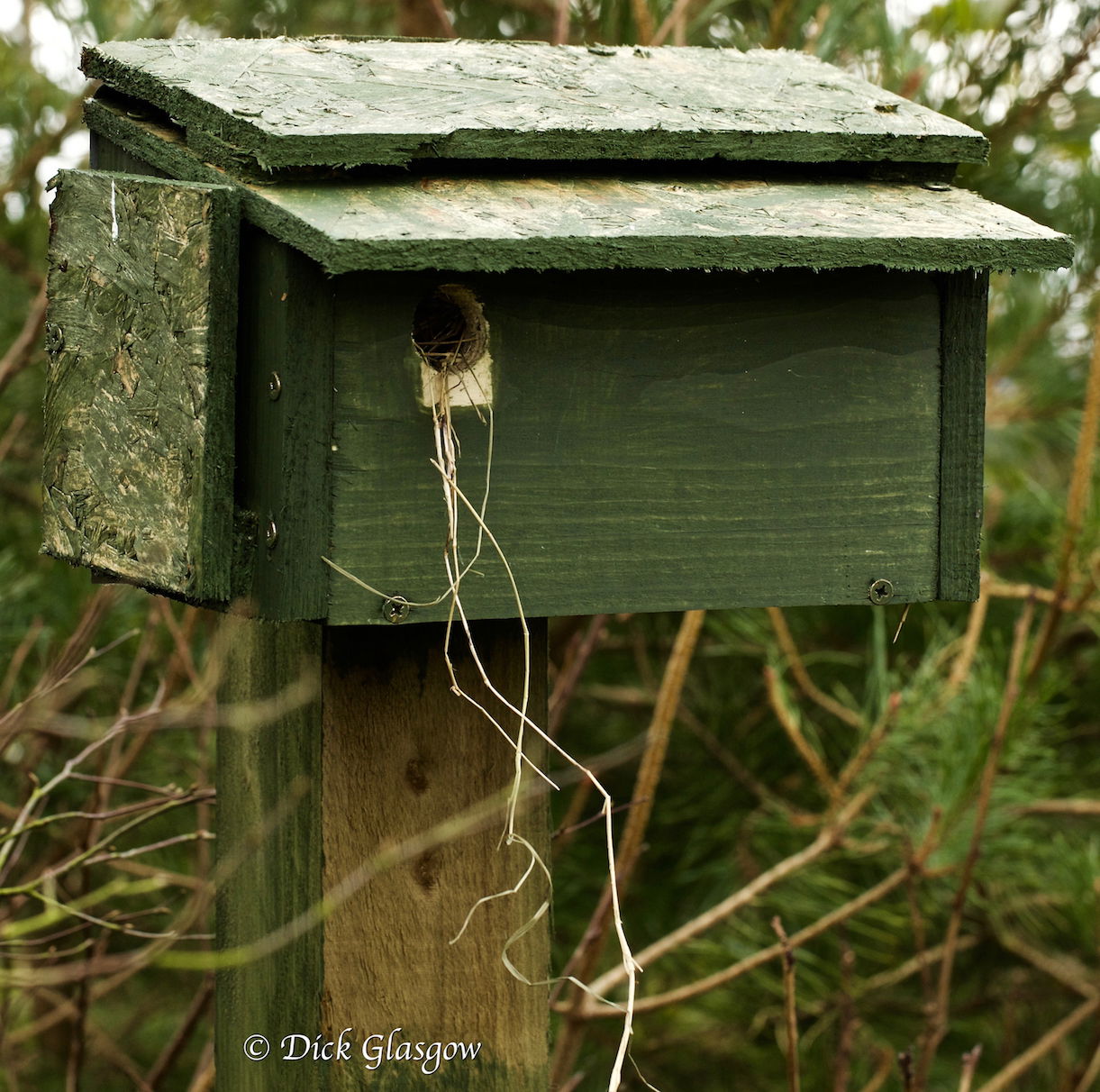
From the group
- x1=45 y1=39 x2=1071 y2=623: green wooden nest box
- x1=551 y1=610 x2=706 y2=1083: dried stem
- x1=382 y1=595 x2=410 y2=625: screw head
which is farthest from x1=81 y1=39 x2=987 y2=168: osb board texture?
x1=551 y1=610 x2=706 y2=1083: dried stem

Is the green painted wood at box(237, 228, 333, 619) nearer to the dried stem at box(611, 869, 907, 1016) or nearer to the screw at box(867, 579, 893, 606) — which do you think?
the screw at box(867, 579, 893, 606)

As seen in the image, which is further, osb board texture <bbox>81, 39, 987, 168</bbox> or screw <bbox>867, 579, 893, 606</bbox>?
screw <bbox>867, 579, 893, 606</bbox>

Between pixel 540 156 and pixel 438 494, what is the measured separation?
11.0 inches

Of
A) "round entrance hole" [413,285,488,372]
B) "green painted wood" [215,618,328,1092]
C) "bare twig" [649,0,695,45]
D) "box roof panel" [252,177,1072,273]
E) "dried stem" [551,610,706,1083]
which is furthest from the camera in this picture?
"bare twig" [649,0,695,45]

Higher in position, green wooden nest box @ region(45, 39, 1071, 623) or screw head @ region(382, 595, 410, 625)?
green wooden nest box @ region(45, 39, 1071, 623)

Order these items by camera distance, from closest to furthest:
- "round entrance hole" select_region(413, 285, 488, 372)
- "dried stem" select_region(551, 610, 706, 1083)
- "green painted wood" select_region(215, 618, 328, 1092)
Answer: "round entrance hole" select_region(413, 285, 488, 372) < "green painted wood" select_region(215, 618, 328, 1092) < "dried stem" select_region(551, 610, 706, 1083)

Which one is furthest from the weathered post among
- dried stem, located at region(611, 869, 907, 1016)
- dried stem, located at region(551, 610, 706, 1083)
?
dried stem, located at region(611, 869, 907, 1016)

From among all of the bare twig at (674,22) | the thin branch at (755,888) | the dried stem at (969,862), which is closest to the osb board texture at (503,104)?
the bare twig at (674,22)

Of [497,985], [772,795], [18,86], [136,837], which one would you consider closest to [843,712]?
[772,795]

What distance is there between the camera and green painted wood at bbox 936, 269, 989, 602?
1.35 meters

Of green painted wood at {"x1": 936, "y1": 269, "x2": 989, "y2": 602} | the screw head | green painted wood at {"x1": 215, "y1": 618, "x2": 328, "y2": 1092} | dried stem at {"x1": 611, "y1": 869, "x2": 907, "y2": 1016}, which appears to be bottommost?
dried stem at {"x1": 611, "y1": 869, "x2": 907, "y2": 1016}

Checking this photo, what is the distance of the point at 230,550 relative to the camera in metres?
1.19

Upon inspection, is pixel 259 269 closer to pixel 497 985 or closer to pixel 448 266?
pixel 448 266

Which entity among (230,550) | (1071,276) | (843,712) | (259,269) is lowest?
(843,712)
